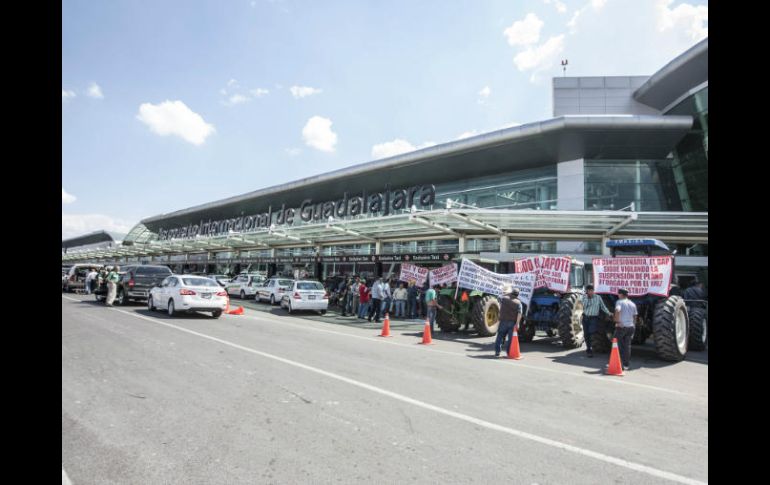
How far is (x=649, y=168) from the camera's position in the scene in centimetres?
2520

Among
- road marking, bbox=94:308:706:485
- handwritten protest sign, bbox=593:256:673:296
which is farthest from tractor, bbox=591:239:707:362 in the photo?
road marking, bbox=94:308:706:485

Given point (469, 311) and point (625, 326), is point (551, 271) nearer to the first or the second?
point (469, 311)

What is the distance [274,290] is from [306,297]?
497 cm

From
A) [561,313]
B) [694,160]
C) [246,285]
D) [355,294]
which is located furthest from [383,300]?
[694,160]

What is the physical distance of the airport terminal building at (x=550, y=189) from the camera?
1992cm

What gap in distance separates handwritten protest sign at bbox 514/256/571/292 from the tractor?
3.72 feet

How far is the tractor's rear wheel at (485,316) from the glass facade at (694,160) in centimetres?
1706

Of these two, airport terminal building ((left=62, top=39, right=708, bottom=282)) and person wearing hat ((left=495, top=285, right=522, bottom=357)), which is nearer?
person wearing hat ((left=495, top=285, right=522, bottom=357))

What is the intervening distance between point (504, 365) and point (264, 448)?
6093 millimetres

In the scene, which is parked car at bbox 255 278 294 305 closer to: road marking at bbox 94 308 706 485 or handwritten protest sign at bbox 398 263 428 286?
handwritten protest sign at bbox 398 263 428 286

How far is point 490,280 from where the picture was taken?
13852 millimetres

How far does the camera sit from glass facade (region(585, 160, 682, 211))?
2397cm

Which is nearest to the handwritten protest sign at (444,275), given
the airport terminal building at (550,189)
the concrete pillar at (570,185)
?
the airport terminal building at (550,189)

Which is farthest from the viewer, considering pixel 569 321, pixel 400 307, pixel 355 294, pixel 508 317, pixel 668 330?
pixel 355 294
